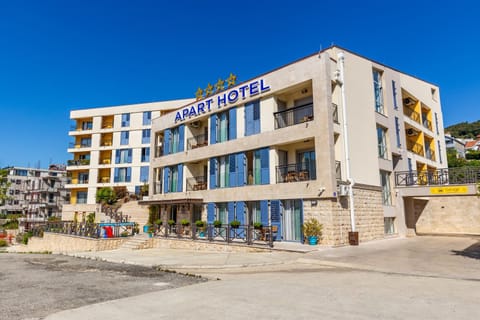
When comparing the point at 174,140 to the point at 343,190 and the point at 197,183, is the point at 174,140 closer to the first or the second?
the point at 197,183

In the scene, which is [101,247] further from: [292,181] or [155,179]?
[292,181]

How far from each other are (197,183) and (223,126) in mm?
5718

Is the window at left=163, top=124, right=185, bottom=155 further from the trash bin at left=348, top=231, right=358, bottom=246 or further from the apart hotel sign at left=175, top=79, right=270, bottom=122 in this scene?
the trash bin at left=348, top=231, right=358, bottom=246

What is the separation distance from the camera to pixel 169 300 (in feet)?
22.5

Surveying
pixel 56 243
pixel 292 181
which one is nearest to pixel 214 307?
pixel 292 181

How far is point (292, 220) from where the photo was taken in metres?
18.2

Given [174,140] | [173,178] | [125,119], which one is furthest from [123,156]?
[173,178]

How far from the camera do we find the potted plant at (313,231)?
16.6 m

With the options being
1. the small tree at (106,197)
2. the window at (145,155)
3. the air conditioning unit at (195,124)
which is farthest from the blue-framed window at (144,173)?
the air conditioning unit at (195,124)

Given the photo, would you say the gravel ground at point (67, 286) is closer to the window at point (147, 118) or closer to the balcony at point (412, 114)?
the balcony at point (412, 114)

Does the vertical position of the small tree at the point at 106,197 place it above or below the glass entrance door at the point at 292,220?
above

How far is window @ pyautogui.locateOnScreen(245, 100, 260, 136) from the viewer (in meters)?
21.5

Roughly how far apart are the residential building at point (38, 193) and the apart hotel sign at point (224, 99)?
2002 inches

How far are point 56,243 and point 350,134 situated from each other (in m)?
26.6
